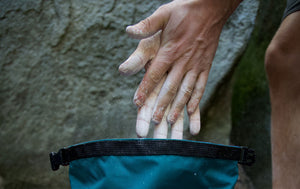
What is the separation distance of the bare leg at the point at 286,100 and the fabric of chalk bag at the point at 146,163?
1.00ft

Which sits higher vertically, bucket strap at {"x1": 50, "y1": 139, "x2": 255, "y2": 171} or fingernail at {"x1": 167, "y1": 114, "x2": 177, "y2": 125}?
bucket strap at {"x1": 50, "y1": 139, "x2": 255, "y2": 171}

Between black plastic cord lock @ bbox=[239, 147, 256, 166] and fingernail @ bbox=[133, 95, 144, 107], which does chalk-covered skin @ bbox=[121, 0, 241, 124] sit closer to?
fingernail @ bbox=[133, 95, 144, 107]

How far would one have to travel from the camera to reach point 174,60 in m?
0.96

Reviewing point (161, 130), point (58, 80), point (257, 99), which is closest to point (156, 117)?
point (161, 130)

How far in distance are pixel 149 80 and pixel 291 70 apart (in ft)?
1.45

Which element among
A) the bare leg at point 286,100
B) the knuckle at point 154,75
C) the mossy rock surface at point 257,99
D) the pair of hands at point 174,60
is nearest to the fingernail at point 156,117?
the pair of hands at point 174,60

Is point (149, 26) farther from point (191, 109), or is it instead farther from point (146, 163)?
point (146, 163)

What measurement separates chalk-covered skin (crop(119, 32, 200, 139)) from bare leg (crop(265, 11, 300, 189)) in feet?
0.89

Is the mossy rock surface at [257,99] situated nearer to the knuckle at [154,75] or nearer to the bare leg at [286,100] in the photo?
the bare leg at [286,100]

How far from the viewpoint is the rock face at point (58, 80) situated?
1.26 m

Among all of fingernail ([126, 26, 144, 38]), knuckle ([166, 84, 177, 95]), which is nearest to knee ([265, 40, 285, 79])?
knuckle ([166, 84, 177, 95])

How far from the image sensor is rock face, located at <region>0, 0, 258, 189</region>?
126cm

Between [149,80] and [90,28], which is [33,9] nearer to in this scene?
[90,28]

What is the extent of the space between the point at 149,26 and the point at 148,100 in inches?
9.2
